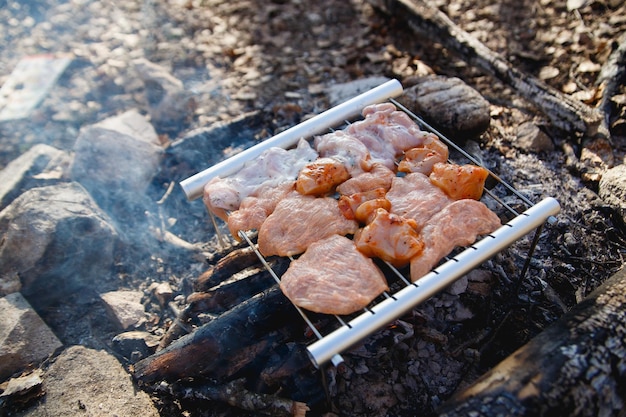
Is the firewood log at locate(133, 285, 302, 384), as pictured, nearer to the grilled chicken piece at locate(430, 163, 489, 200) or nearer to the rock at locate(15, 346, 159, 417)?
the rock at locate(15, 346, 159, 417)

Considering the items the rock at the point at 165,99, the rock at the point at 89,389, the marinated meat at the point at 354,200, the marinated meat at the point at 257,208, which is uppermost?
the marinated meat at the point at 354,200

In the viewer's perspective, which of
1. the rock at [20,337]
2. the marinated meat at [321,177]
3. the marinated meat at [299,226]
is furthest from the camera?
the rock at [20,337]

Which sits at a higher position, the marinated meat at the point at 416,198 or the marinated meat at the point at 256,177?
the marinated meat at the point at 416,198

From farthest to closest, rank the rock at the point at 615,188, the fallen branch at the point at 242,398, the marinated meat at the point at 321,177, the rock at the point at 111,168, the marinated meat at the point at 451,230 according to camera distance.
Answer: the rock at the point at 111,168 < the rock at the point at 615,188 < the marinated meat at the point at 321,177 < the fallen branch at the point at 242,398 < the marinated meat at the point at 451,230

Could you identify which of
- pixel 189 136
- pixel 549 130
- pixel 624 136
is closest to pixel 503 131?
pixel 549 130

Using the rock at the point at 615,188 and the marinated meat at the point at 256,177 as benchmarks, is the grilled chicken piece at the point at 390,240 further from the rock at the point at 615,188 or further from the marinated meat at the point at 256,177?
the rock at the point at 615,188

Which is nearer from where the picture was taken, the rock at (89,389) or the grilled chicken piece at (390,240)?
the grilled chicken piece at (390,240)

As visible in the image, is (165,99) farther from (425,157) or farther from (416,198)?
(416,198)

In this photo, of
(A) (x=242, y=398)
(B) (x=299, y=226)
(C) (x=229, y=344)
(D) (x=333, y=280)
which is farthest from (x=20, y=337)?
(D) (x=333, y=280)

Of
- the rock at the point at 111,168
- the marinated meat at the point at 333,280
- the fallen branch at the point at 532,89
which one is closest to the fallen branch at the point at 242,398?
the marinated meat at the point at 333,280
